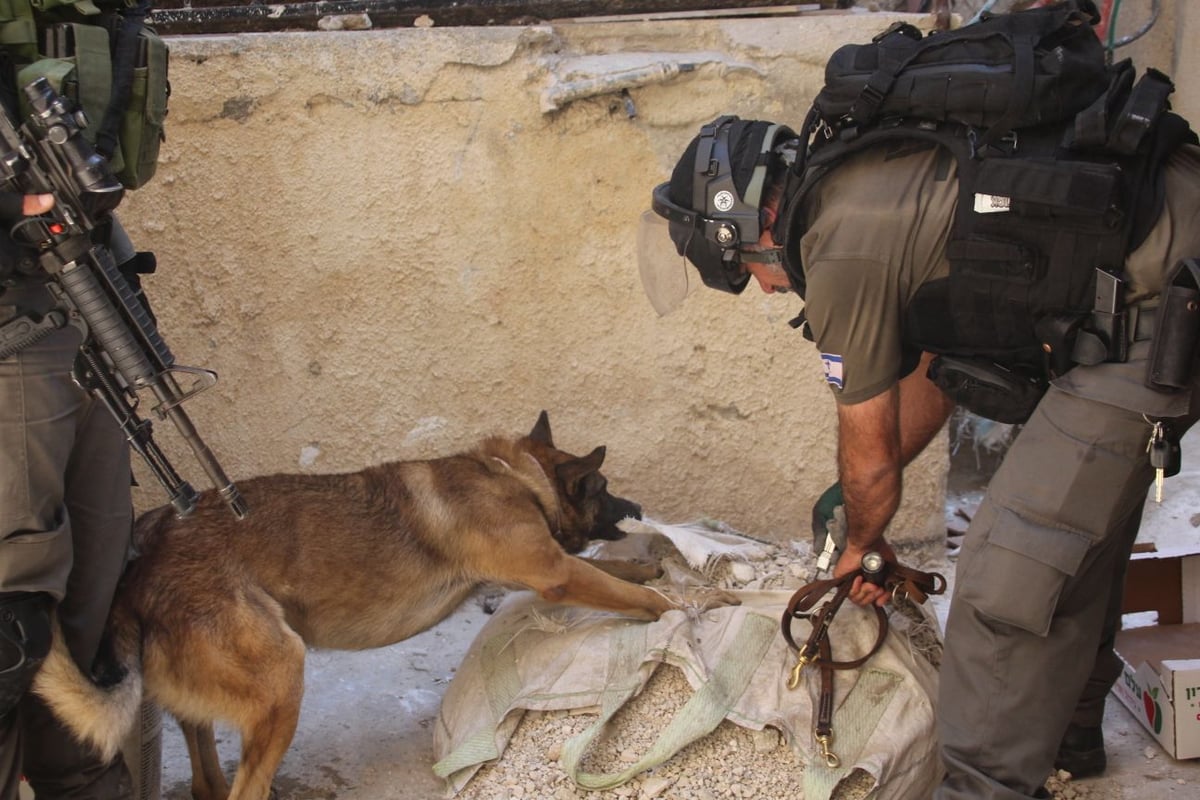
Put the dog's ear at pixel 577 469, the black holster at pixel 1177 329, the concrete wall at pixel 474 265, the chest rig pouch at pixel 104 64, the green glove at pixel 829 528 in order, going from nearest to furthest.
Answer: the black holster at pixel 1177 329, the chest rig pouch at pixel 104 64, the green glove at pixel 829 528, the dog's ear at pixel 577 469, the concrete wall at pixel 474 265

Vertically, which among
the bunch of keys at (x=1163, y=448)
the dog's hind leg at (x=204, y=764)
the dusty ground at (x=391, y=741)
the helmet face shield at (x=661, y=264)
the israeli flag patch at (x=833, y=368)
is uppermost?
the helmet face shield at (x=661, y=264)

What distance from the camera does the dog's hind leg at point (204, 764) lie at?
3.46m

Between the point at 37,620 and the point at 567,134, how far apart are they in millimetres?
2570

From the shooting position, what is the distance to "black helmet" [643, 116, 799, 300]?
3129 millimetres

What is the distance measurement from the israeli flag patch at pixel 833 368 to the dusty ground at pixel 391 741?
4.49 feet

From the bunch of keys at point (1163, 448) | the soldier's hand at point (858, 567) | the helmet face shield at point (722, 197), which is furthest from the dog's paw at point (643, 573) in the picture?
the bunch of keys at point (1163, 448)

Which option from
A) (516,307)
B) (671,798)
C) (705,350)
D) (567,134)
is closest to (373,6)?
(567,134)

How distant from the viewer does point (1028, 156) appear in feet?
8.95

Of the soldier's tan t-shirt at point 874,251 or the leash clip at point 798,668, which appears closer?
the soldier's tan t-shirt at point 874,251

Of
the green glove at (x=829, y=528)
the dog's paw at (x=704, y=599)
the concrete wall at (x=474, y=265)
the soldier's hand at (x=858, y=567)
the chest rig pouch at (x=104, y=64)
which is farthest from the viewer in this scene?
the concrete wall at (x=474, y=265)

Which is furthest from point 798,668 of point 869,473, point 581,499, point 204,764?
point 204,764

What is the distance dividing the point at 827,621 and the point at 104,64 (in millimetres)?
2235

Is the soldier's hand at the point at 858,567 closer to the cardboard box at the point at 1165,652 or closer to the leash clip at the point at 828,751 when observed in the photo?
the leash clip at the point at 828,751

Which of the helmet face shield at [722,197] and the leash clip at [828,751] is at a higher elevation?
the helmet face shield at [722,197]
